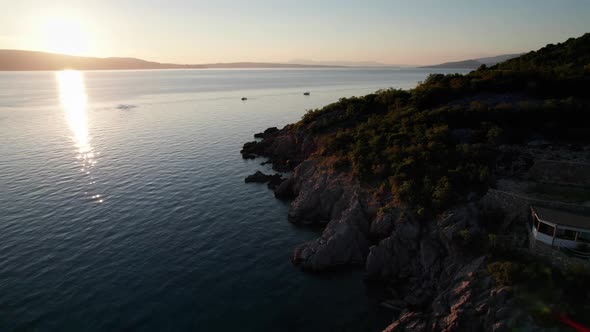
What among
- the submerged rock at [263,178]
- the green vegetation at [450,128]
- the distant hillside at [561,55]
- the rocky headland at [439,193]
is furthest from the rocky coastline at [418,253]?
the distant hillside at [561,55]

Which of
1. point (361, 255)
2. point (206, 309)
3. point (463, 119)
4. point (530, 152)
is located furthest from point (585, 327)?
point (463, 119)

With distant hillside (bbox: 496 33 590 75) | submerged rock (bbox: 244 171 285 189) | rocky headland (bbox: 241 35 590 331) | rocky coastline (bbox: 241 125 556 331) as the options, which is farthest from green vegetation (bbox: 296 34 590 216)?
distant hillside (bbox: 496 33 590 75)

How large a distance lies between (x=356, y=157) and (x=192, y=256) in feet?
78.0

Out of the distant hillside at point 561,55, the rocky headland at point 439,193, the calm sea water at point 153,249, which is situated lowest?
the calm sea water at point 153,249

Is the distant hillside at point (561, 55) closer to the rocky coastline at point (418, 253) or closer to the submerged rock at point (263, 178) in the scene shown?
the rocky coastline at point (418, 253)

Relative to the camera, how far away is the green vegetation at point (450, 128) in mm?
34062

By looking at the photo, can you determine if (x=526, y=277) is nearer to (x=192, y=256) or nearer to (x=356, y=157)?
(x=356, y=157)

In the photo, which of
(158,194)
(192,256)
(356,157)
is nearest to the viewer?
(192,256)

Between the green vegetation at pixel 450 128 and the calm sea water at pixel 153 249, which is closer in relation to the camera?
the calm sea water at pixel 153 249

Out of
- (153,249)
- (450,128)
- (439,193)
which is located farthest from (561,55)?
(153,249)

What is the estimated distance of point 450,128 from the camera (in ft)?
143

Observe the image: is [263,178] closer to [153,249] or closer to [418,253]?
[153,249]

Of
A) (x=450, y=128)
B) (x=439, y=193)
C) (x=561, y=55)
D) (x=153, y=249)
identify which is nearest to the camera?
(x=439, y=193)

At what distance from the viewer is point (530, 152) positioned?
35.1 metres
